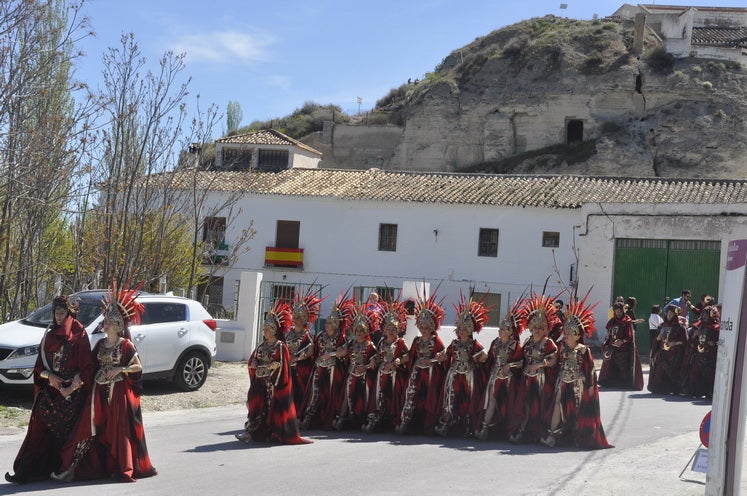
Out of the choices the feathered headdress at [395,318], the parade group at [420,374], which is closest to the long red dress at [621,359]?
the parade group at [420,374]

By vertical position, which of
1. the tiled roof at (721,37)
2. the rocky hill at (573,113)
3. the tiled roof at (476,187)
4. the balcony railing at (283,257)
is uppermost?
the tiled roof at (721,37)

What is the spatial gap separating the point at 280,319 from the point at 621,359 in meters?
8.67

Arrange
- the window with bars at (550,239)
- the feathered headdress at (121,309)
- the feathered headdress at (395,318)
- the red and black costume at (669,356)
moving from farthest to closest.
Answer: the window with bars at (550,239) < the red and black costume at (669,356) < the feathered headdress at (395,318) < the feathered headdress at (121,309)

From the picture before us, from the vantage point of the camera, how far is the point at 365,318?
1213 cm

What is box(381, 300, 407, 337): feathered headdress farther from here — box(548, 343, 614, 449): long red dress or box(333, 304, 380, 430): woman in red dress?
box(548, 343, 614, 449): long red dress

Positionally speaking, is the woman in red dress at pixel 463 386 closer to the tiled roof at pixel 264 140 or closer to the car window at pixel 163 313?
the car window at pixel 163 313

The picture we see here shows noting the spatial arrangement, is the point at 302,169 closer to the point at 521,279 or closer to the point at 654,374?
the point at 521,279

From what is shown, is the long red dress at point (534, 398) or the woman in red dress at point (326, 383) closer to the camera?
the long red dress at point (534, 398)

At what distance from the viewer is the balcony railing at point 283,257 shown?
37.8 m

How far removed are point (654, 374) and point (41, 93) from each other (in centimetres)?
1213

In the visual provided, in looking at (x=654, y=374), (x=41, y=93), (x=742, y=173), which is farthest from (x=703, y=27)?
(x=41, y=93)

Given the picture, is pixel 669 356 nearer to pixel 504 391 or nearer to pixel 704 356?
pixel 704 356

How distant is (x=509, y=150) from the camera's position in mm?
58031

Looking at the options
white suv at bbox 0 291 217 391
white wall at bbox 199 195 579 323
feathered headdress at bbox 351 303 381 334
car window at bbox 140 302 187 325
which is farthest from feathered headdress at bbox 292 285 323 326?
white wall at bbox 199 195 579 323
